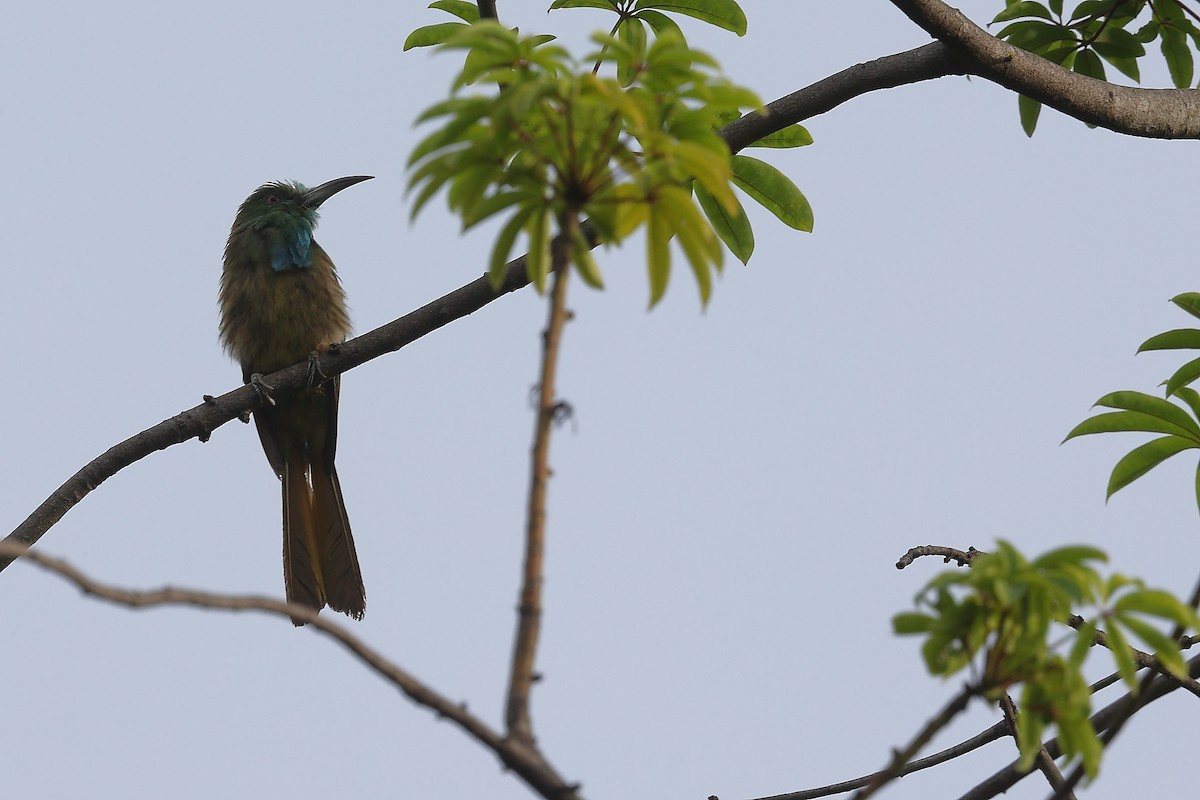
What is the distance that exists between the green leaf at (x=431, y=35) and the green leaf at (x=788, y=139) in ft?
2.73

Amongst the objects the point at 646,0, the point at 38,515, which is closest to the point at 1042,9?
the point at 646,0

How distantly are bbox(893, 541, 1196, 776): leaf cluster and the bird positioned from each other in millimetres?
4138

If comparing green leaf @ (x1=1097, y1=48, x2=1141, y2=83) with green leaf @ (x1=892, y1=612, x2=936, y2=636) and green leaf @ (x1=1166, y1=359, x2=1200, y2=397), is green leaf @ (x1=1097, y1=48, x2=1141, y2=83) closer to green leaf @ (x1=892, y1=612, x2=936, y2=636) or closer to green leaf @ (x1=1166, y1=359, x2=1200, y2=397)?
green leaf @ (x1=1166, y1=359, x2=1200, y2=397)

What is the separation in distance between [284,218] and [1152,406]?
4.54 m

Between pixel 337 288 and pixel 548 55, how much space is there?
4.60m

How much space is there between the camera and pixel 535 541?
1.18 m

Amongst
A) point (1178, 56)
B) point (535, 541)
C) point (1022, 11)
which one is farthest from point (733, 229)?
point (535, 541)

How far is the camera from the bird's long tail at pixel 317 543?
17.4 feet

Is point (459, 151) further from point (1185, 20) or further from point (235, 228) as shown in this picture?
point (235, 228)

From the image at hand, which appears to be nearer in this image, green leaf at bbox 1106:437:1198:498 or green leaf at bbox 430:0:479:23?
green leaf at bbox 1106:437:1198:498

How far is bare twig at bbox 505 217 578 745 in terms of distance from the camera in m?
1.19

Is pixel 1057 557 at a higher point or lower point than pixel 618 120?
lower

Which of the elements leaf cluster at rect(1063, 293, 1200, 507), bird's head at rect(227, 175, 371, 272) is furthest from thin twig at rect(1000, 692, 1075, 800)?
bird's head at rect(227, 175, 371, 272)

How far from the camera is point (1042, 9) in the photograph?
3607 millimetres
